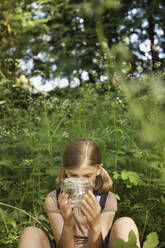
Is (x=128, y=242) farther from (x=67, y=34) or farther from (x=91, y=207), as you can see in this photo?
(x=67, y=34)

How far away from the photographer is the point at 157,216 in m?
2.23

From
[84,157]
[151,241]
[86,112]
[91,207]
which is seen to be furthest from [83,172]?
[86,112]

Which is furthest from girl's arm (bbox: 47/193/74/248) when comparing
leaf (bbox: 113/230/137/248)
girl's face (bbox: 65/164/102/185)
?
leaf (bbox: 113/230/137/248)

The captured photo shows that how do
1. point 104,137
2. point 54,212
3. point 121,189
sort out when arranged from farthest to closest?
point 104,137
point 121,189
point 54,212

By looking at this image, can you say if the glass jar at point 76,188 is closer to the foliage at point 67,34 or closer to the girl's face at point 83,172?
the girl's face at point 83,172

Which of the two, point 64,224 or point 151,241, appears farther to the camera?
point 64,224

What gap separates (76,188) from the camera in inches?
53.9

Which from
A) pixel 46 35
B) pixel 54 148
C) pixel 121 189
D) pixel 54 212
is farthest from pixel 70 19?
pixel 54 212

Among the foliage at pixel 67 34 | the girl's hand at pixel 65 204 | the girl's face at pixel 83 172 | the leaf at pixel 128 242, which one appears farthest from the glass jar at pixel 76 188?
the foliage at pixel 67 34

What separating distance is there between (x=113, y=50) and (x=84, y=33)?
17.8ft

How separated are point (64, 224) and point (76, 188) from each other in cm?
26

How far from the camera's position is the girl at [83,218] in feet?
4.71

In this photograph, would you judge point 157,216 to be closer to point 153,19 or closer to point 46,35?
point 153,19

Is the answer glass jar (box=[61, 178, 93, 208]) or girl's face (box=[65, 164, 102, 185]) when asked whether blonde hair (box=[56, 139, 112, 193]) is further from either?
glass jar (box=[61, 178, 93, 208])
